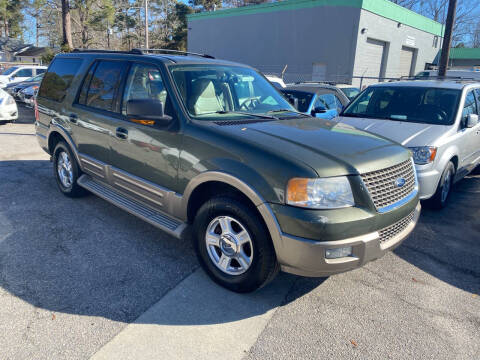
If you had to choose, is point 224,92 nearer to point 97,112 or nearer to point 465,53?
point 97,112

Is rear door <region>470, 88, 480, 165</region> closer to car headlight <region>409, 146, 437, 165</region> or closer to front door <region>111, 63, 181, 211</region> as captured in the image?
car headlight <region>409, 146, 437, 165</region>

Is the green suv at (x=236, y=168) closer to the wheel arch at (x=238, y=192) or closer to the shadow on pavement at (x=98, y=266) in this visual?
the wheel arch at (x=238, y=192)

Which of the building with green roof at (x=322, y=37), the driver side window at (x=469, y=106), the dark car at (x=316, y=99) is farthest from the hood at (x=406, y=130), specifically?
the building with green roof at (x=322, y=37)

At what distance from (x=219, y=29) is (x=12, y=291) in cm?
2896

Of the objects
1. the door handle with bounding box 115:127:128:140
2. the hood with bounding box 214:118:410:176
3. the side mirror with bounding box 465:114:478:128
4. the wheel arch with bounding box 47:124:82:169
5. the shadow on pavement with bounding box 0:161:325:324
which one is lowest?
the shadow on pavement with bounding box 0:161:325:324

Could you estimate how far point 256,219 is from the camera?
3.02 meters

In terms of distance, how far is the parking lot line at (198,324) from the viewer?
2666 millimetres

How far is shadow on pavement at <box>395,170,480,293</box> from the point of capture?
12.7 feet

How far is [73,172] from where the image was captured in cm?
519

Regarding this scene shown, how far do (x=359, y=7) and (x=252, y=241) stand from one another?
22.8m

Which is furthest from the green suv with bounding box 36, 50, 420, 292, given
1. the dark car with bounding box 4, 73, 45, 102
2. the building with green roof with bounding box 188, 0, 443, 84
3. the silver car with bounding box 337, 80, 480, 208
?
the building with green roof with bounding box 188, 0, 443, 84

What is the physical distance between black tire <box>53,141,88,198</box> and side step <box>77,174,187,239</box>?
167 millimetres

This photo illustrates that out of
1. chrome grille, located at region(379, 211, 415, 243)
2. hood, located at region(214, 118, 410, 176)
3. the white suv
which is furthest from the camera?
the white suv

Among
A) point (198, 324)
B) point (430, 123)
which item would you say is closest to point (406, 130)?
point (430, 123)
